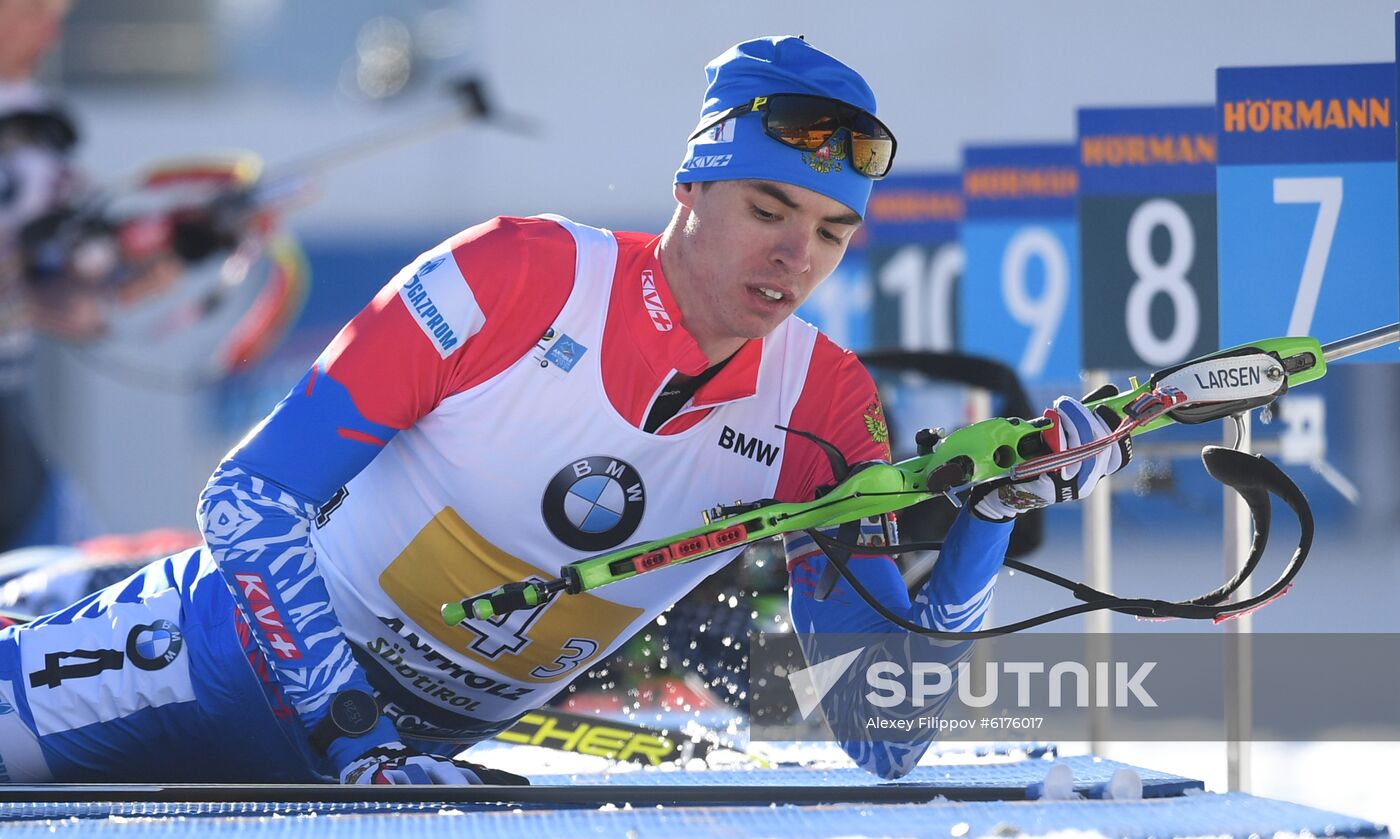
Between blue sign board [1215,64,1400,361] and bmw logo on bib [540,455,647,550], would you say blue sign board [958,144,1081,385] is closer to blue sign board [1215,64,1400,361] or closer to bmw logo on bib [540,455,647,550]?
blue sign board [1215,64,1400,361]

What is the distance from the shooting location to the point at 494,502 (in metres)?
2.37

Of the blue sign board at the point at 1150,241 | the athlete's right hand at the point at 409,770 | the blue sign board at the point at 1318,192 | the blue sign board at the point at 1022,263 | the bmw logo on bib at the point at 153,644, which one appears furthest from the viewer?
the blue sign board at the point at 1022,263

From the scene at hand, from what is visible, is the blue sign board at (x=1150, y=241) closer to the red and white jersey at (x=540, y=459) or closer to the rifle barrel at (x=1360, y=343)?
the rifle barrel at (x=1360, y=343)

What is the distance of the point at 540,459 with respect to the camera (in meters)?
2.36

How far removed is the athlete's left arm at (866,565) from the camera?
2295mm

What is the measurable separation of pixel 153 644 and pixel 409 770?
52 centimetres

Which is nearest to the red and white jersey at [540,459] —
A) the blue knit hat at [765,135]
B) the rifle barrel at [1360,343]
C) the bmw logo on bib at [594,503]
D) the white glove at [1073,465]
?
the bmw logo on bib at [594,503]

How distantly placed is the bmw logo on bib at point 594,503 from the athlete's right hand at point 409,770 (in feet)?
1.19

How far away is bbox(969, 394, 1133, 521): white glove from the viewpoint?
2131 mm

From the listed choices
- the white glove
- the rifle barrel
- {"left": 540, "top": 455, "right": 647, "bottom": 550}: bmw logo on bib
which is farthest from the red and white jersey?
the rifle barrel

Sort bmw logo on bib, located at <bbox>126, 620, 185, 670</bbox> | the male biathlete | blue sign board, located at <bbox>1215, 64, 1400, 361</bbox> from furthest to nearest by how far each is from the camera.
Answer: blue sign board, located at <bbox>1215, 64, 1400, 361</bbox> < bmw logo on bib, located at <bbox>126, 620, 185, 670</bbox> < the male biathlete

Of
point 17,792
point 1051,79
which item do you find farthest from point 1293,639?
point 1051,79

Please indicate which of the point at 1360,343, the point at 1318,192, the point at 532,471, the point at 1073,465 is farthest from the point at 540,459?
the point at 1318,192

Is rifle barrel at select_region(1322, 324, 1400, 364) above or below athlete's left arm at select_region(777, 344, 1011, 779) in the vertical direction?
above
